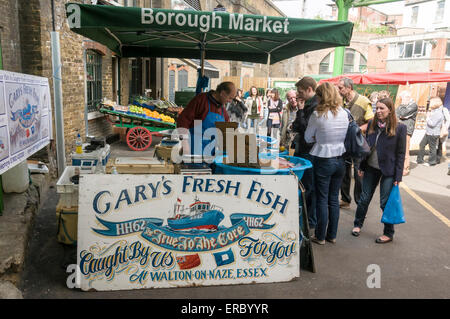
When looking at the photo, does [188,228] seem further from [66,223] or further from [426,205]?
[426,205]

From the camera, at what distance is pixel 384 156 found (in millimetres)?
4656

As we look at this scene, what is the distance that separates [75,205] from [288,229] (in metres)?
2.31

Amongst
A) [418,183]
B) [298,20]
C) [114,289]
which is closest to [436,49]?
[418,183]

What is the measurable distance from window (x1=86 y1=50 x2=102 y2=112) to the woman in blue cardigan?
7.65 metres

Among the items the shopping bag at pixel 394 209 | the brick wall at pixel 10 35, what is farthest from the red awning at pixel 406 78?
the brick wall at pixel 10 35

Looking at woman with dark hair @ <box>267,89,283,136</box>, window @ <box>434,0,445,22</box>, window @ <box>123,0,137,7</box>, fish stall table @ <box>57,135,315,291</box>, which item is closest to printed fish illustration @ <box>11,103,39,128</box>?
fish stall table @ <box>57,135,315,291</box>

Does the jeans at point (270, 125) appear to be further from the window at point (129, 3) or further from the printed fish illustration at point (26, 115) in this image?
the printed fish illustration at point (26, 115)

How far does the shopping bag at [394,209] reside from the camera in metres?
4.67

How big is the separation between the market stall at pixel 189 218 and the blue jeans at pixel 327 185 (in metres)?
0.47

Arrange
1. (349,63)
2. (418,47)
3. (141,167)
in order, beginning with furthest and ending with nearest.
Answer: (349,63), (418,47), (141,167)

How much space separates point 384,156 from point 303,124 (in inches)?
42.7

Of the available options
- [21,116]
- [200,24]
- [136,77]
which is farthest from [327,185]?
[136,77]
